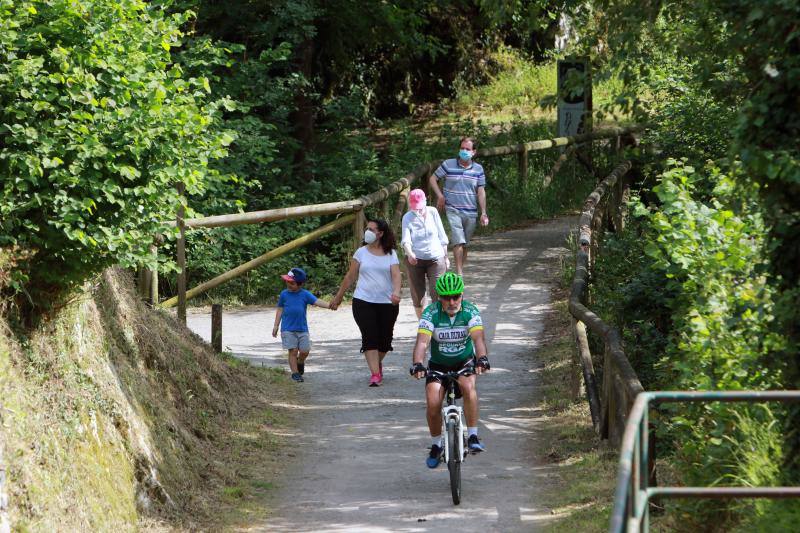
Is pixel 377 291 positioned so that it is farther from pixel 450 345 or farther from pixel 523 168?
pixel 523 168

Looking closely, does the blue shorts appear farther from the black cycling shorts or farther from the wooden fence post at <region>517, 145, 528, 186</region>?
the wooden fence post at <region>517, 145, 528, 186</region>

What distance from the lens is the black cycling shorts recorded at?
11891 mm

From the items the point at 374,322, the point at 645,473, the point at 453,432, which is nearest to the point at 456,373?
the point at 453,432

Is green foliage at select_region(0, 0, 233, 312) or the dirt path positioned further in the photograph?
the dirt path

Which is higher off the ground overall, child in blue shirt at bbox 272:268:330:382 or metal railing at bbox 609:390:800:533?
metal railing at bbox 609:390:800:533

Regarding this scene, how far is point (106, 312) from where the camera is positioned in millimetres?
9156

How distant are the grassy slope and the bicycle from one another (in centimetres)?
146

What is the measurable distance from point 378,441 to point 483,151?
11103mm

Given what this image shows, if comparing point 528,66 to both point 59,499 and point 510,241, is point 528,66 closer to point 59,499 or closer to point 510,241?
point 510,241

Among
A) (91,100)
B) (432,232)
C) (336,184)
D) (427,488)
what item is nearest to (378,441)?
(427,488)

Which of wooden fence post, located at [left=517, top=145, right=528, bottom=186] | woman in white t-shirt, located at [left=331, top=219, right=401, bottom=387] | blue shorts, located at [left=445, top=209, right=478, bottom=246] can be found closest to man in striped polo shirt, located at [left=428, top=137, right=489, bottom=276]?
blue shorts, located at [left=445, top=209, right=478, bottom=246]

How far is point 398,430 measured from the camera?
423 inches

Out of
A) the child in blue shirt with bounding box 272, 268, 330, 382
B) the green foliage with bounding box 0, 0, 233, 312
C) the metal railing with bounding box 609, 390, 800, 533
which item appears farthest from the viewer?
the child in blue shirt with bounding box 272, 268, 330, 382

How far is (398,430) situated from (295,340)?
2.12 metres
